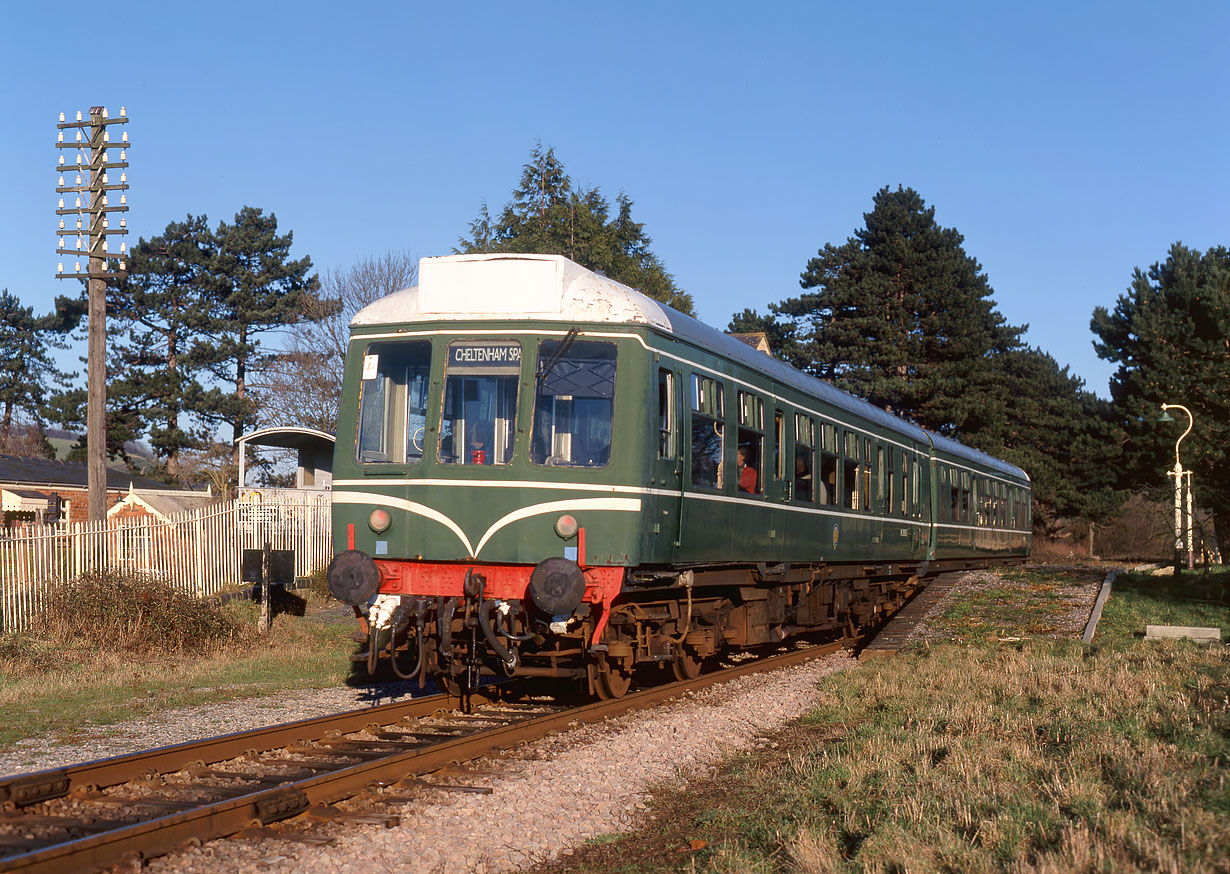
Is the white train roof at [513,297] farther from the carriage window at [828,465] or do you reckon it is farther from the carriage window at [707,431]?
the carriage window at [828,465]

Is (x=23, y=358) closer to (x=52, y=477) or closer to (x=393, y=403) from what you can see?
(x=52, y=477)

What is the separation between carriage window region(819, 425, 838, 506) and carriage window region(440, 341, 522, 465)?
5554 mm

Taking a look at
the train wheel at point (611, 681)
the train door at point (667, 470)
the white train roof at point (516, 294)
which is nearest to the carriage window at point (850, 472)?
the train wheel at point (611, 681)

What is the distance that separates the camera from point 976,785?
6320 mm

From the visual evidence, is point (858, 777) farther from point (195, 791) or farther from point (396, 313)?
point (396, 313)

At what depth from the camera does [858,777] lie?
6.90 metres

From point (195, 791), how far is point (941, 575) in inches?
716

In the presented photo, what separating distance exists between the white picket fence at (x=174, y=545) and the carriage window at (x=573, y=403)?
751cm

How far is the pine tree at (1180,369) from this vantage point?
41344mm

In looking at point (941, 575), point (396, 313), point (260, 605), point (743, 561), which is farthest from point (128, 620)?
point (941, 575)

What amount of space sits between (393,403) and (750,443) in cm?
356

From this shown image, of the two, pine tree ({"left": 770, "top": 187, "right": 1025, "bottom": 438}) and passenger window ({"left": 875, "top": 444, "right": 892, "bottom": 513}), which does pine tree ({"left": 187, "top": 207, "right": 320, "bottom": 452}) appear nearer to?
pine tree ({"left": 770, "top": 187, "right": 1025, "bottom": 438})

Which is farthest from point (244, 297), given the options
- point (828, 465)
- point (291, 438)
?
point (828, 465)

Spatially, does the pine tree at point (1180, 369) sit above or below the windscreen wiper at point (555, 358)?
above
